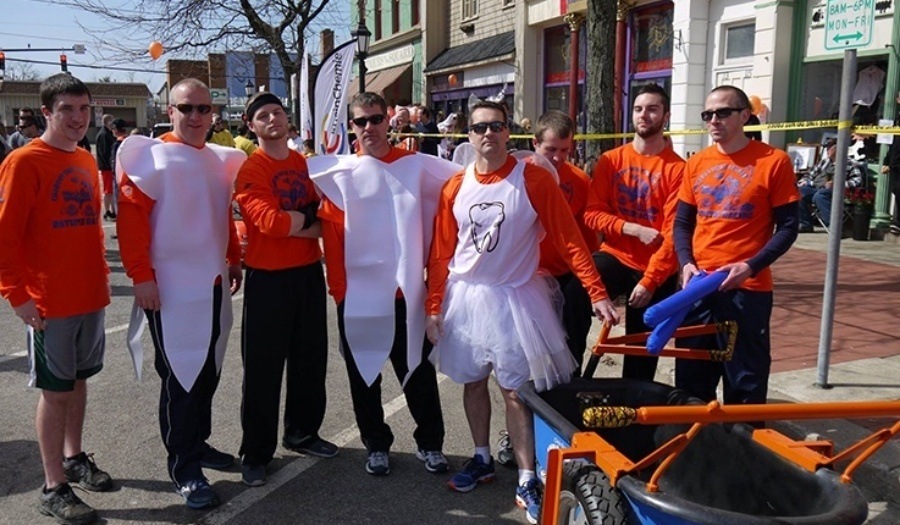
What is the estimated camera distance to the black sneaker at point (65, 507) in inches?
131

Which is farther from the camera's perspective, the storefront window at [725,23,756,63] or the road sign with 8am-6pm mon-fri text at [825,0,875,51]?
the storefront window at [725,23,756,63]

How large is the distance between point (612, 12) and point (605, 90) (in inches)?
29.7

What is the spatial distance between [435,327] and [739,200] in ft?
5.05

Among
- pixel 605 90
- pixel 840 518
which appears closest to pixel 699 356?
pixel 840 518

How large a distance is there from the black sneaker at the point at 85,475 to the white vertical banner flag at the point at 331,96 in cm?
442

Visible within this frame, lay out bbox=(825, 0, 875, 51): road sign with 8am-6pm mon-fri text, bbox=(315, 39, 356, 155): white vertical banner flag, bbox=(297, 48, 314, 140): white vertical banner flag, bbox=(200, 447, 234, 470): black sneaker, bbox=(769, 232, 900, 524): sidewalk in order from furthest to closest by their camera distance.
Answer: bbox=(297, 48, 314, 140): white vertical banner flag, bbox=(315, 39, 356, 155): white vertical banner flag, bbox=(825, 0, 875, 51): road sign with 8am-6pm mon-fri text, bbox=(200, 447, 234, 470): black sneaker, bbox=(769, 232, 900, 524): sidewalk

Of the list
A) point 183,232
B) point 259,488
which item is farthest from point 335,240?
point 259,488

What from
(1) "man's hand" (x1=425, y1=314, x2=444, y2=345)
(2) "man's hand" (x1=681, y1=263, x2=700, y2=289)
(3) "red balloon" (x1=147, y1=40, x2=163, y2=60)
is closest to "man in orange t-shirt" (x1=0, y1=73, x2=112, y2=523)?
(1) "man's hand" (x1=425, y1=314, x2=444, y2=345)

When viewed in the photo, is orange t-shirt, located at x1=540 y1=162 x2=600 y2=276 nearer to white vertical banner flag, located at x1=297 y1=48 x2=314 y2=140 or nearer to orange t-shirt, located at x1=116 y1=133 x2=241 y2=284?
orange t-shirt, located at x1=116 y1=133 x2=241 y2=284

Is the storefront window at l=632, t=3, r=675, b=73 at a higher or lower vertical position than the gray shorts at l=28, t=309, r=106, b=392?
higher

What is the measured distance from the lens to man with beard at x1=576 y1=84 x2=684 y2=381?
3707 millimetres

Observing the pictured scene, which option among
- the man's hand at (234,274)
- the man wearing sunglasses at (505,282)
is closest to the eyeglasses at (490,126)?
the man wearing sunglasses at (505,282)

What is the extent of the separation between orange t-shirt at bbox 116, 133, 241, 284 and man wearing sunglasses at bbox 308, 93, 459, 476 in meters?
0.80

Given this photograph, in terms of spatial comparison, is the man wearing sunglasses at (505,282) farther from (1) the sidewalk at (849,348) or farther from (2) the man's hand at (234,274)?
(1) the sidewalk at (849,348)
